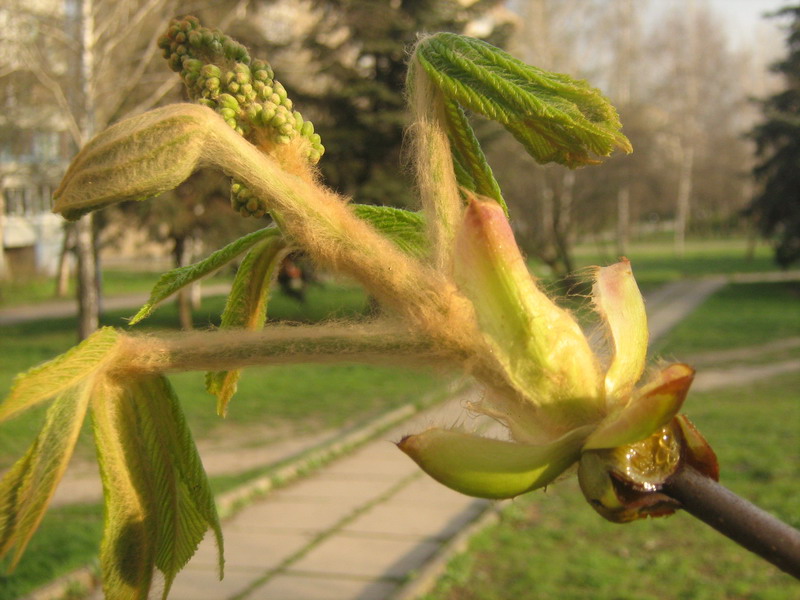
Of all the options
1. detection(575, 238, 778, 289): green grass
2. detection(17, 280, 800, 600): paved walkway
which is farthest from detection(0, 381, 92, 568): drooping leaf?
detection(575, 238, 778, 289): green grass

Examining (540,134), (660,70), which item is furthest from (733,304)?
(660,70)

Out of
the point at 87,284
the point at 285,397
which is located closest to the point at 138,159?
the point at 285,397

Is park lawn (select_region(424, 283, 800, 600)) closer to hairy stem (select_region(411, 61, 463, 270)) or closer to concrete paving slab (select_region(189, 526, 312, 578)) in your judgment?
concrete paving slab (select_region(189, 526, 312, 578))

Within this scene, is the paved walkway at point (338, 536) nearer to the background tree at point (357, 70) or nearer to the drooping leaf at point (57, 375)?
the drooping leaf at point (57, 375)

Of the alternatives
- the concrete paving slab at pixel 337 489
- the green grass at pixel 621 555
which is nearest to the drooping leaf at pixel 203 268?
the green grass at pixel 621 555

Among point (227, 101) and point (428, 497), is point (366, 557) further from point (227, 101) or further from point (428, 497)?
point (227, 101)
